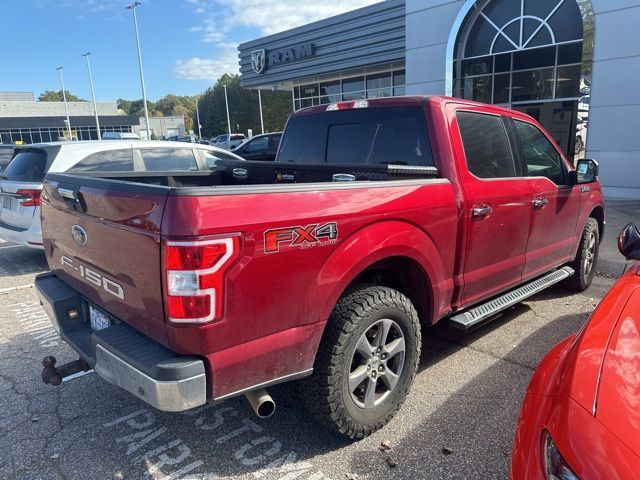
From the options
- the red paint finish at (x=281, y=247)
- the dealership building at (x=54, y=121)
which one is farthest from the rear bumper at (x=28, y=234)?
the dealership building at (x=54, y=121)

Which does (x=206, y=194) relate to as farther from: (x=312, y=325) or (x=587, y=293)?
(x=587, y=293)

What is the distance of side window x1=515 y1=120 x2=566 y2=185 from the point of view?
4.09 m

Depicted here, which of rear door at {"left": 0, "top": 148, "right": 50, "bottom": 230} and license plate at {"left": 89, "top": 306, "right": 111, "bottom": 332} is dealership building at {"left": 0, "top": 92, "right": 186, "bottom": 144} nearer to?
rear door at {"left": 0, "top": 148, "right": 50, "bottom": 230}

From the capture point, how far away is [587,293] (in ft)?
17.4

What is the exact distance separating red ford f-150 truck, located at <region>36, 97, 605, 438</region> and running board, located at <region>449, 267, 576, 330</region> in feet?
0.06

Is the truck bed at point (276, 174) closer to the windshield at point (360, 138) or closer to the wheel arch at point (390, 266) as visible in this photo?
the windshield at point (360, 138)

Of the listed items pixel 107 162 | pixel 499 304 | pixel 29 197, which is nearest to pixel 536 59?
pixel 107 162

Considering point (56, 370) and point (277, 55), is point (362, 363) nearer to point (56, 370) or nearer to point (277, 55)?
point (56, 370)

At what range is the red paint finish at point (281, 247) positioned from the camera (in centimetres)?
205

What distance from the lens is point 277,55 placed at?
2398cm

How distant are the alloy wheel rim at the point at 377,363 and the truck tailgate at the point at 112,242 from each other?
110cm

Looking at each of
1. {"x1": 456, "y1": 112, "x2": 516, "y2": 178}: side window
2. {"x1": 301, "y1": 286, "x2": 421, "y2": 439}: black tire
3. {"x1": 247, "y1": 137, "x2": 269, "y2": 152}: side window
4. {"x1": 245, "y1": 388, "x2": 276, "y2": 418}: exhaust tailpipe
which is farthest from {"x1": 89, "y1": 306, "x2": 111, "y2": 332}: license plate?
{"x1": 247, "y1": 137, "x2": 269, "y2": 152}: side window

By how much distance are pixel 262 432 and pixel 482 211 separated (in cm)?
208

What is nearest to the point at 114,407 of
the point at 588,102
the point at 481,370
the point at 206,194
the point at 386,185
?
the point at 206,194
